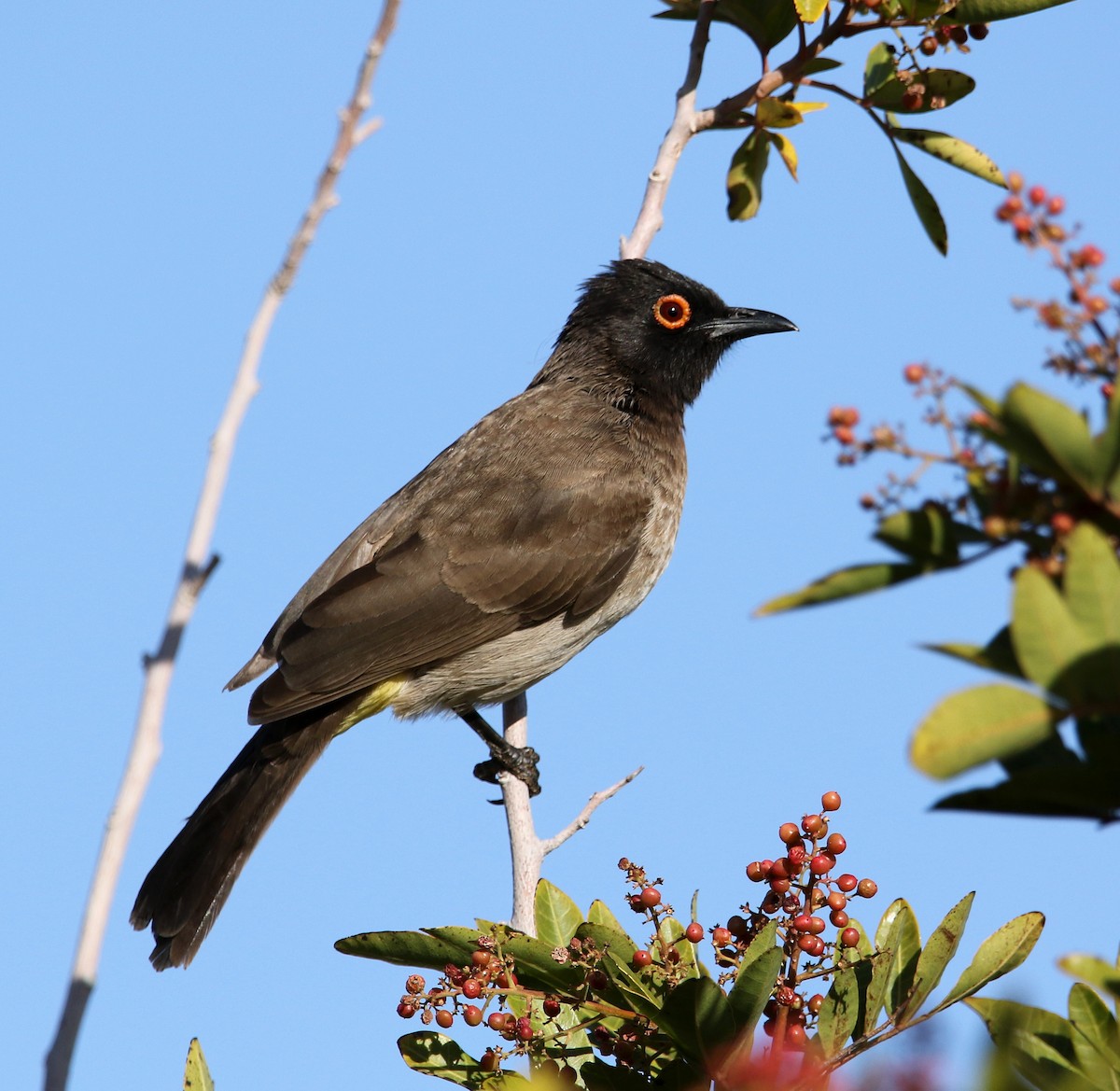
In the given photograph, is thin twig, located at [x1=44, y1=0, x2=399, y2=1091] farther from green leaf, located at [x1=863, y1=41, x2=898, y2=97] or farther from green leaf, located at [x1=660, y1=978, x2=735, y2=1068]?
green leaf, located at [x1=863, y1=41, x2=898, y2=97]

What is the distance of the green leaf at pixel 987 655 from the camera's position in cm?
148

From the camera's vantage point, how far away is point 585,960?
99.7 inches

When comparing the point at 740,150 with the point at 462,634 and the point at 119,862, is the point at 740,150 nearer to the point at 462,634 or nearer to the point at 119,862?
the point at 462,634

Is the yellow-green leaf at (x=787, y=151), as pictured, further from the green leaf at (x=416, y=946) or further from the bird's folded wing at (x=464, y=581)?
the green leaf at (x=416, y=946)

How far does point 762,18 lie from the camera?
172 inches

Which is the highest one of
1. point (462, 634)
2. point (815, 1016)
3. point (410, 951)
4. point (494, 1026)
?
point (462, 634)

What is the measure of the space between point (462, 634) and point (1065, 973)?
3963 mm

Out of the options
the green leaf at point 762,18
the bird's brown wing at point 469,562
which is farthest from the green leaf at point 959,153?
the bird's brown wing at point 469,562

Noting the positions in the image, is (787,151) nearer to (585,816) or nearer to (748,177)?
(748,177)

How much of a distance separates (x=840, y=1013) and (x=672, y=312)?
4463mm

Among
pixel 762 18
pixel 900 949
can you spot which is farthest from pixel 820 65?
pixel 900 949

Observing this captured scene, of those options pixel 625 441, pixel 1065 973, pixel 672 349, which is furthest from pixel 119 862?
pixel 672 349

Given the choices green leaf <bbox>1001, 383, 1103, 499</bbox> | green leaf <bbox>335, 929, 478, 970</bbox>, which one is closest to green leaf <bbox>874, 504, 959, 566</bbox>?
green leaf <bbox>1001, 383, 1103, 499</bbox>

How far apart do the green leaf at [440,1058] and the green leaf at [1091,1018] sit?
1.17 m
